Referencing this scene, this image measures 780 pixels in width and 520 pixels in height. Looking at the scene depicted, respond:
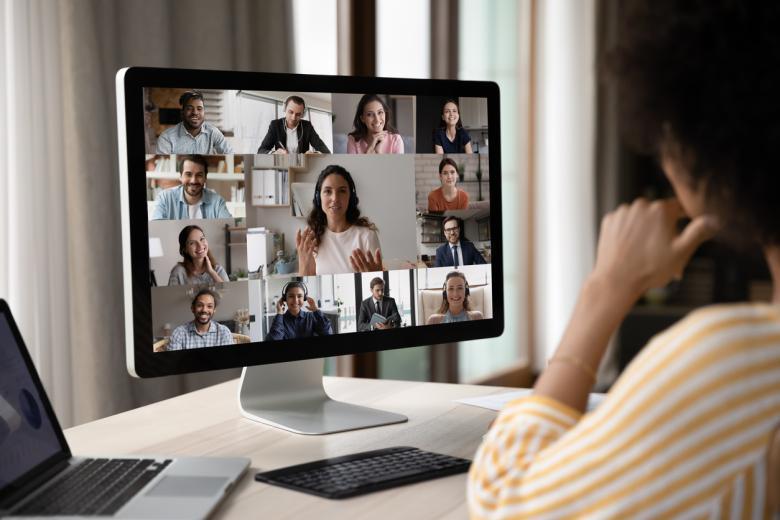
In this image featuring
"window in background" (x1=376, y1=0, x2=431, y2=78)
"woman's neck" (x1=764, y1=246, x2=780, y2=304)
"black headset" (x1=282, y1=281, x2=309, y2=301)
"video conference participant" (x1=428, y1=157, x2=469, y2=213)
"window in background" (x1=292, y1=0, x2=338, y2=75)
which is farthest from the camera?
"window in background" (x1=376, y1=0, x2=431, y2=78)

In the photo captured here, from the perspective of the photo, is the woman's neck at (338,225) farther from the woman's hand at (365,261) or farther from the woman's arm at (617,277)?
the woman's arm at (617,277)

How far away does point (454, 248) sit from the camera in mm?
1543

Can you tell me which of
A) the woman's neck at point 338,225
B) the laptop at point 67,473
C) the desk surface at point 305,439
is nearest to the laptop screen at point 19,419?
the laptop at point 67,473

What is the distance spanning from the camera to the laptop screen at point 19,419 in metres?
1.05

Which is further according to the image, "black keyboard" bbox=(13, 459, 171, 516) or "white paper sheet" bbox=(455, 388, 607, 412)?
"white paper sheet" bbox=(455, 388, 607, 412)

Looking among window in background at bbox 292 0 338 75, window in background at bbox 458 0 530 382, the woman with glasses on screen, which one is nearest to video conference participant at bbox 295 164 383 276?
the woman with glasses on screen

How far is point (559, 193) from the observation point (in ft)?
14.2

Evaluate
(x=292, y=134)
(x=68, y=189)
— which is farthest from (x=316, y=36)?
(x=292, y=134)

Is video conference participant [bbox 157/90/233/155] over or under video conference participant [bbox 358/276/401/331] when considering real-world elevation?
over

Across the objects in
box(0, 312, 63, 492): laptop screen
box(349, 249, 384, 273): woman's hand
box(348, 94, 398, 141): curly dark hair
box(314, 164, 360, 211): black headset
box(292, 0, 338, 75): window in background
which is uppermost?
box(292, 0, 338, 75): window in background

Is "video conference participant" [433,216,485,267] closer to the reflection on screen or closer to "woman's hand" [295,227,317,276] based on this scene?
the reflection on screen

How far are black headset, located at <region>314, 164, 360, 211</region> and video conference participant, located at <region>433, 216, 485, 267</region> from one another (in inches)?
6.9

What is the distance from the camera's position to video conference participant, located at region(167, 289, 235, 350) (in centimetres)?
131

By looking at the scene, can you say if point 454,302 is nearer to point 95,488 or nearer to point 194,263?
point 194,263
